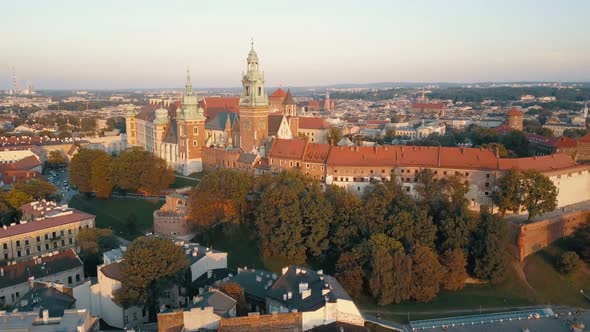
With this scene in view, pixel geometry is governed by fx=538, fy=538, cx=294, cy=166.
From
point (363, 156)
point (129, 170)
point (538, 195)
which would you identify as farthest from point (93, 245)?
point (538, 195)

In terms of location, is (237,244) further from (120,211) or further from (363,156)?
(120,211)

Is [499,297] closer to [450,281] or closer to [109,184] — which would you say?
[450,281]

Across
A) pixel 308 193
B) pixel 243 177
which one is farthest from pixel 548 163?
pixel 243 177

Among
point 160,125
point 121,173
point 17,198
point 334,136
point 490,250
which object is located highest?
point 160,125

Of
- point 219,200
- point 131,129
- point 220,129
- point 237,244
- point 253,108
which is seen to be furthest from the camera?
point 131,129

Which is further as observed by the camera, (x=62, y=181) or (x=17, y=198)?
(x=62, y=181)

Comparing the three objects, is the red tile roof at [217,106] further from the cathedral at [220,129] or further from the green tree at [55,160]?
the green tree at [55,160]
